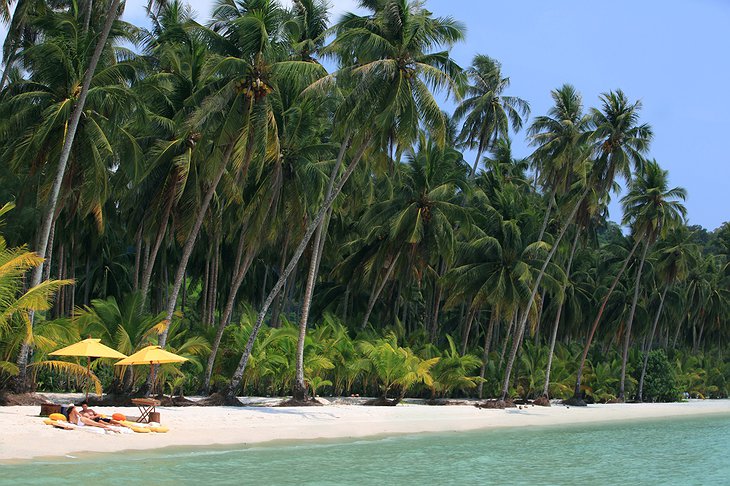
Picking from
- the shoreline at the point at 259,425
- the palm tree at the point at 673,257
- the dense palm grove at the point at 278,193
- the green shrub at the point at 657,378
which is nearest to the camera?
the shoreline at the point at 259,425

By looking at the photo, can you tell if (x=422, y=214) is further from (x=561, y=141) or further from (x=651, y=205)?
(x=651, y=205)

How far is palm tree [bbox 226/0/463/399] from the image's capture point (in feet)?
73.4

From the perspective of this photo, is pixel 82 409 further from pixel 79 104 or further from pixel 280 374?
pixel 280 374

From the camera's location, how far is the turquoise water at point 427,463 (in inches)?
506

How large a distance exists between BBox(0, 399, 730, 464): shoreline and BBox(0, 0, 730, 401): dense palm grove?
1.77 m

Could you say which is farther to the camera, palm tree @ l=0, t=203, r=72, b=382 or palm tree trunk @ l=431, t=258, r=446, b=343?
palm tree trunk @ l=431, t=258, r=446, b=343

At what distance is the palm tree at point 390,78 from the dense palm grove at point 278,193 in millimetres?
67

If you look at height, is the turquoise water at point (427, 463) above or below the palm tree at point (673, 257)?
below

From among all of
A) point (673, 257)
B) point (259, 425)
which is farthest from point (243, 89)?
point (673, 257)

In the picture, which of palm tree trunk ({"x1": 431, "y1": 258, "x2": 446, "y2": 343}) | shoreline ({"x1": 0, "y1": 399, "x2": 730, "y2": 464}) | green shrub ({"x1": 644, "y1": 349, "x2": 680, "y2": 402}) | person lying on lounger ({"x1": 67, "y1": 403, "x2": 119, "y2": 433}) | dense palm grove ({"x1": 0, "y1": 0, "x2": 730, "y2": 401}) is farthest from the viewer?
green shrub ({"x1": 644, "y1": 349, "x2": 680, "y2": 402})

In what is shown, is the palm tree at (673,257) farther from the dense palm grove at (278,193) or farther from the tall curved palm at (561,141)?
the tall curved palm at (561,141)

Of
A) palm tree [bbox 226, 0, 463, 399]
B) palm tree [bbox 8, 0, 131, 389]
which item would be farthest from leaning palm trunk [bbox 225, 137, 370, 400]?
palm tree [bbox 8, 0, 131, 389]

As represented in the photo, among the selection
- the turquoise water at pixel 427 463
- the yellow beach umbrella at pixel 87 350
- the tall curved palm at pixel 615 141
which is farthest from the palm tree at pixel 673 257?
the yellow beach umbrella at pixel 87 350

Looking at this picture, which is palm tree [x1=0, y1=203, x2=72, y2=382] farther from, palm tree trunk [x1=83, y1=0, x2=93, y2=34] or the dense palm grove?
palm tree trunk [x1=83, y1=0, x2=93, y2=34]
